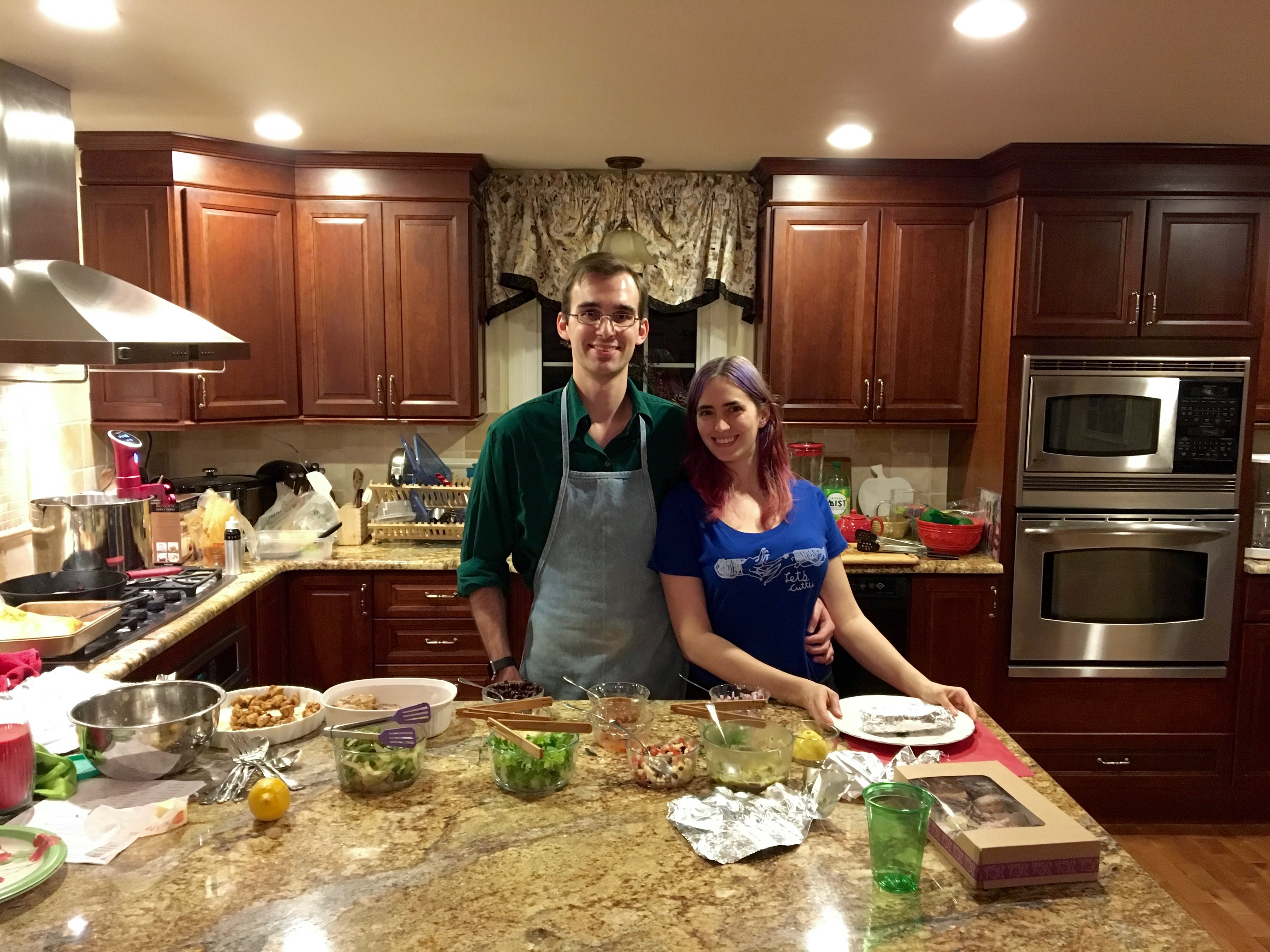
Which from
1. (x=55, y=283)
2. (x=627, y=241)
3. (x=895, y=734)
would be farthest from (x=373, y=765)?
(x=627, y=241)

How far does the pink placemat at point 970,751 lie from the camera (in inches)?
60.0

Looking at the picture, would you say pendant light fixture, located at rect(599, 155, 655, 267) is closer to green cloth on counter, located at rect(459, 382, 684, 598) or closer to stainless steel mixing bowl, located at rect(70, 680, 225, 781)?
green cloth on counter, located at rect(459, 382, 684, 598)

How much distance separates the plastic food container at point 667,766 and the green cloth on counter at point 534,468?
79 centimetres

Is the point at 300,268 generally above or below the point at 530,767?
above

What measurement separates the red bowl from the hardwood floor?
112 cm

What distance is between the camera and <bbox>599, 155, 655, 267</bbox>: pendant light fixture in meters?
3.50

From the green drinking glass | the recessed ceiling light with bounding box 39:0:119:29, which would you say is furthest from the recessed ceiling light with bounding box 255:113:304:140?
the green drinking glass

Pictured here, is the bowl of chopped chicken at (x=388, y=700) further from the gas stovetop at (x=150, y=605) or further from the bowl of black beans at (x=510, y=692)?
the gas stovetop at (x=150, y=605)

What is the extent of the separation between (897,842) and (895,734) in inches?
16.4

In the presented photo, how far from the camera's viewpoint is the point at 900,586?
137 inches

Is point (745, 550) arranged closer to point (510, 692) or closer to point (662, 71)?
point (510, 692)

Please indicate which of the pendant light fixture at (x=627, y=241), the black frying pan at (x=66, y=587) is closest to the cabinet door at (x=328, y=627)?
the black frying pan at (x=66, y=587)

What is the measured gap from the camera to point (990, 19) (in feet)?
6.98

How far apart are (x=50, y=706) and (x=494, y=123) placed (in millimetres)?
2187
